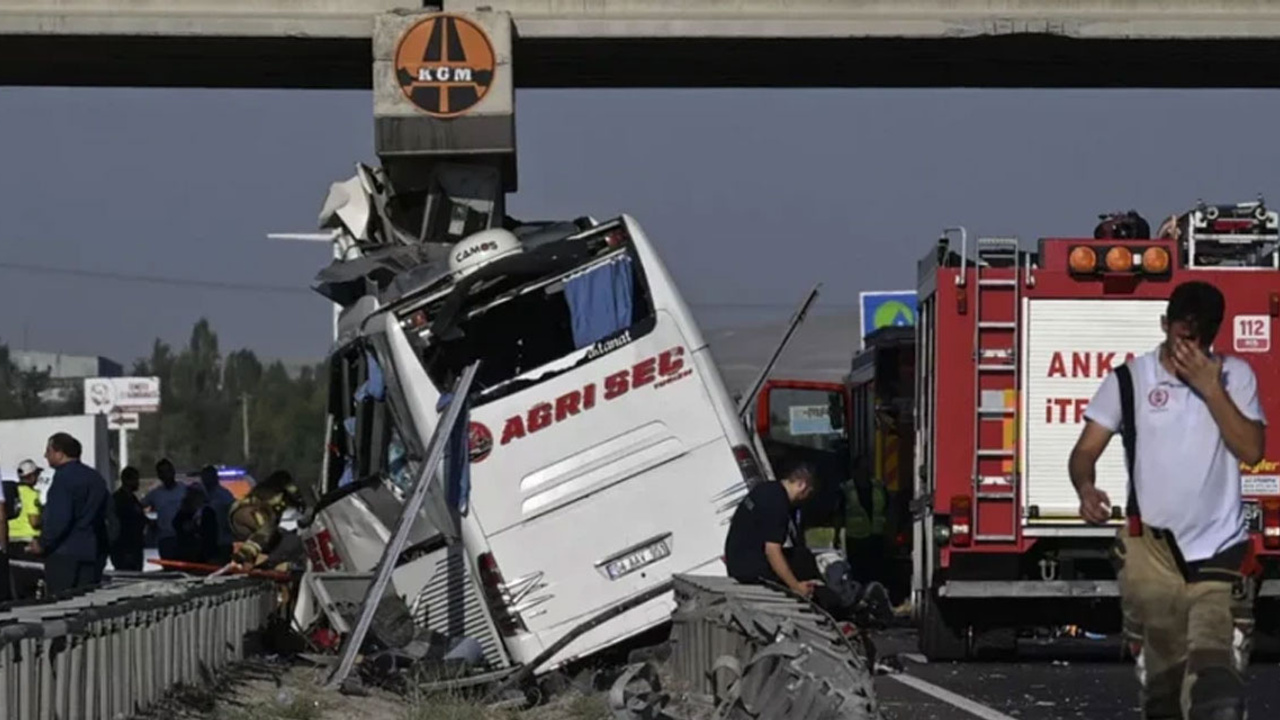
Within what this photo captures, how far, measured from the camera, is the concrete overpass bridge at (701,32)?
76.7 feet

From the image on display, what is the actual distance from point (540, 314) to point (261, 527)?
16.8 ft

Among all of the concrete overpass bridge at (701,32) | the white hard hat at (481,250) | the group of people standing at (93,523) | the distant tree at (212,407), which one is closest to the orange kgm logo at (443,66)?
the concrete overpass bridge at (701,32)

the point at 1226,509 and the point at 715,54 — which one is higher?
the point at 715,54

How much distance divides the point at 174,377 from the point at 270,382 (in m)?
4.29

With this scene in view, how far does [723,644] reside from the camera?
1205cm

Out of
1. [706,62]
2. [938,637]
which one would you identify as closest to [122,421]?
[706,62]

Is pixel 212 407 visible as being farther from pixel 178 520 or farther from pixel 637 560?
pixel 637 560

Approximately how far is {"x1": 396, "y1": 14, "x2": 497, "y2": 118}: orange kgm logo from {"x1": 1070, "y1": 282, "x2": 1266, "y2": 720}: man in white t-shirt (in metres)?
Result: 14.9

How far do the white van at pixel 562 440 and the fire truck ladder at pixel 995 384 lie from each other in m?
3.75

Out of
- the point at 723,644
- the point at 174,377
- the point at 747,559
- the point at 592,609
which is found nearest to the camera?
the point at 723,644

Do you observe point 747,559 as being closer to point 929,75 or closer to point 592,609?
point 592,609

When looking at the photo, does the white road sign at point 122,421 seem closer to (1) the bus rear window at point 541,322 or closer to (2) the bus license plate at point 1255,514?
(2) the bus license plate at point 1255,514

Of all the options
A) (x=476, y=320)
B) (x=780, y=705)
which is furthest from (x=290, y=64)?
(x=780, y=705)

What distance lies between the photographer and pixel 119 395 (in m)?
61.7
